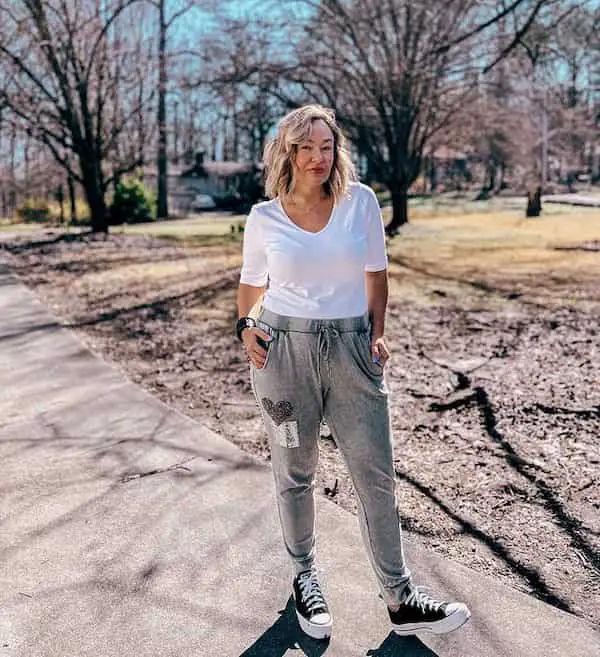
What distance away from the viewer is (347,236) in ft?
8.11

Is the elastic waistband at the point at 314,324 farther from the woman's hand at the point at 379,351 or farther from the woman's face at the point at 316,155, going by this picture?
the woman's face at the point at 316,155

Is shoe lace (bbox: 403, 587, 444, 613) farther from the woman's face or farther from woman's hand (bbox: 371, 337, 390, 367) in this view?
the woman's face

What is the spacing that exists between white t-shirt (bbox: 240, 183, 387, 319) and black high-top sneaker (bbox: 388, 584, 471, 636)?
0.97m

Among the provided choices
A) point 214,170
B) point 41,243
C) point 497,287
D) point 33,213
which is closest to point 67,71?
point 41,243

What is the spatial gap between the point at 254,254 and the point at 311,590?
3.89 feet

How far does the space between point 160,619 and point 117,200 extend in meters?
30.1

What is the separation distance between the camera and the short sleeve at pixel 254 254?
258 centimetres

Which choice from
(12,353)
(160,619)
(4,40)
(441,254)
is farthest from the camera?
(4,40)

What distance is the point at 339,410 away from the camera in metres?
2.53

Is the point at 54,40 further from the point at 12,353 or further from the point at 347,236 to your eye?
the point at 347,236

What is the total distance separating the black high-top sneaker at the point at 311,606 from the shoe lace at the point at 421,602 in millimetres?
289

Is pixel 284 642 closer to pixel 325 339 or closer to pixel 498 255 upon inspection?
pixel 325 339

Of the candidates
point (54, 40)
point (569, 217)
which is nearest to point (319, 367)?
point (54, 40)

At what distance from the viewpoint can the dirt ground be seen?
3326 mm
